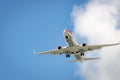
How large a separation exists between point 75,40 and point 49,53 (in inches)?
399

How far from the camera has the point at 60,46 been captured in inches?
5940

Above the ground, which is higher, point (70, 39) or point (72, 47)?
point (70, 39)

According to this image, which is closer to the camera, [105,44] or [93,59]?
[105,44]

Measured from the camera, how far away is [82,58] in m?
161

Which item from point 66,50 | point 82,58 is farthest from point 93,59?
point 66,50

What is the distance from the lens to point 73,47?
14950 cm

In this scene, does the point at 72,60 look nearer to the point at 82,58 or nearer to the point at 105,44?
the point at 82,58

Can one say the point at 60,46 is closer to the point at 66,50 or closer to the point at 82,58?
the point at 66,50

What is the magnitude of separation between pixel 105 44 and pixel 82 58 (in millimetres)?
12178

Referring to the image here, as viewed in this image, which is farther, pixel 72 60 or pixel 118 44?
pixel 72 60

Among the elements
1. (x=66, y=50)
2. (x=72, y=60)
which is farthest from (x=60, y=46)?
(x=72, y=60)

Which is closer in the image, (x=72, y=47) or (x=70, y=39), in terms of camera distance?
(x=70, y=39)

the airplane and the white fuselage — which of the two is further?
the airplane

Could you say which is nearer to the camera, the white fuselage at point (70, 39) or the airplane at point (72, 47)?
the white fuselage at point (70, 39)
